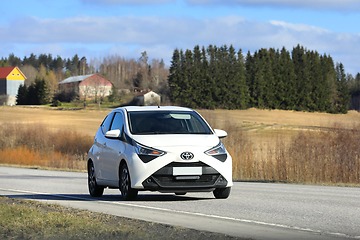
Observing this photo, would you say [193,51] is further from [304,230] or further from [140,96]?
[304,230]

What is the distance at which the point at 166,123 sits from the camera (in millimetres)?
10859

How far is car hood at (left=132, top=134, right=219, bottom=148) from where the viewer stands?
9.81 meters

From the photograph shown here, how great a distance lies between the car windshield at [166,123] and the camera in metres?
10.6

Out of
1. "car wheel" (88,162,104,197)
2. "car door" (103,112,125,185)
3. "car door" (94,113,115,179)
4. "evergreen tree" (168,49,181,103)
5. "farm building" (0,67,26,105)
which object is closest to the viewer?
"car door" (103,112,125,185)

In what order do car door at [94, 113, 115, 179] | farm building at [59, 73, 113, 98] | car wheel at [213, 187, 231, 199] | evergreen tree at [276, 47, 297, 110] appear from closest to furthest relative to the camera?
1. car wheel at [213, 187, 231, 199]
2. car door at [94, 113, 115, 179]
3. evergreen tree at [276, 47, 297, 110]
4. farm building at [59, 73, 113, 98]

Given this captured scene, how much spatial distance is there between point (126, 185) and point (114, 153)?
2.55ft

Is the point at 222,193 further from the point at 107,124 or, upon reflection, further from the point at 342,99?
the point at 342,99

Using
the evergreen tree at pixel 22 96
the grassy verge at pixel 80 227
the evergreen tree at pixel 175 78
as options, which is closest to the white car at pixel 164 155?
the grassy verge at pixel 80 227

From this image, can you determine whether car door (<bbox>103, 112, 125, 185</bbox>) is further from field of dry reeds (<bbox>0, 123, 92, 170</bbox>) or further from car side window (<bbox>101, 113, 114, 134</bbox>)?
field of dry reeds (<bbox>0, 123, 92, 170</bbox>)

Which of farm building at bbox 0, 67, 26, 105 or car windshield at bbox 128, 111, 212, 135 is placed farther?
farm building at bbox 0, 67, 26, 105

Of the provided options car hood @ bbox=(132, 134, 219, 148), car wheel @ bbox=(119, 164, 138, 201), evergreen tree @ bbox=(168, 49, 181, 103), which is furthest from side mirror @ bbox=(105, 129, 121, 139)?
evergreen tree @ bbox=(168, 49, 181, 103)

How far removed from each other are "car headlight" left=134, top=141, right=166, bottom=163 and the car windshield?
690 millimetres

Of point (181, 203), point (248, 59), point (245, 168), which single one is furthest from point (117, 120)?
point (248, 59)

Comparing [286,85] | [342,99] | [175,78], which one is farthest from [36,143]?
[342,99]
